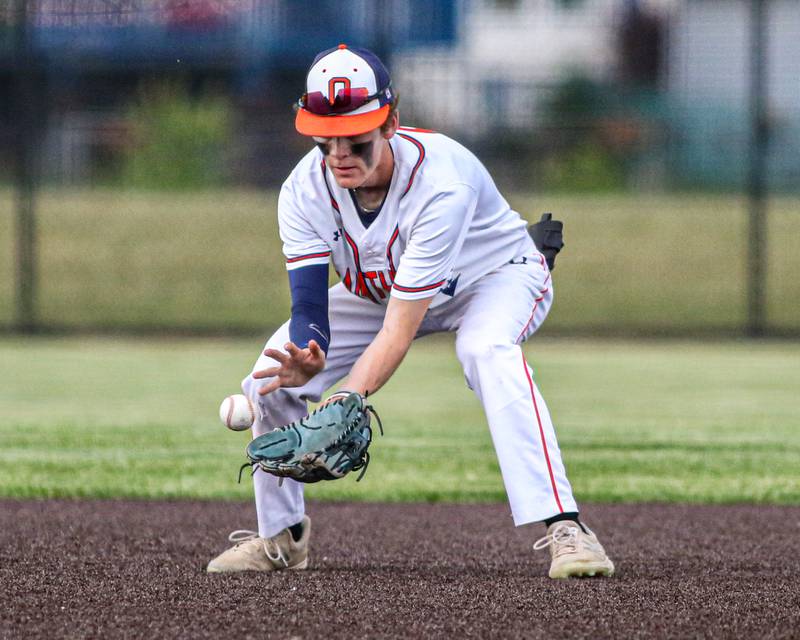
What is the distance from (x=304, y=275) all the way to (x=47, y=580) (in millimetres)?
1224

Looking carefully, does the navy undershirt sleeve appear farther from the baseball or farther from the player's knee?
the player's knee

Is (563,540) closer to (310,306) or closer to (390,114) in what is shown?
(310,306)

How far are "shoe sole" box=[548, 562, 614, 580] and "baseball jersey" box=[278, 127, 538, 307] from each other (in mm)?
945

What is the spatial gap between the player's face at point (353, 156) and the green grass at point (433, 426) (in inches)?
99.0

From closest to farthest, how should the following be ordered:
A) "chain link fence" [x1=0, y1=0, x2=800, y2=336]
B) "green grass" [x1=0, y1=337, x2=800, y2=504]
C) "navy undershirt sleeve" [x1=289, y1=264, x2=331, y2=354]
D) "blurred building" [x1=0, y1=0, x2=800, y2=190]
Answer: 1. "navy undershirt sleeve" [x1=289, y1=264, x2=331, y2=354]
2. "green grass" [x1=0, y1=337, x2=800, y2=504]
3. "chain link fence" [x1=0, y1=0, x2=800, y2=336]
4. "blurred building" [x1=0, y1=0, x2=800, y2=190]

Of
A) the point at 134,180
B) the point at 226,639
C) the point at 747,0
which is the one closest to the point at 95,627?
the point at 226,639

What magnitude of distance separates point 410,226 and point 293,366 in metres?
0.57

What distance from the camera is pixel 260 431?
184 inches

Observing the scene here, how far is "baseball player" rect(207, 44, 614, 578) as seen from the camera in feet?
14.2

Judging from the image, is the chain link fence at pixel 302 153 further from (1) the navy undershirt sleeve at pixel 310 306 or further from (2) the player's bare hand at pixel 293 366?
(2) the player's bare hand at pixel 293 366

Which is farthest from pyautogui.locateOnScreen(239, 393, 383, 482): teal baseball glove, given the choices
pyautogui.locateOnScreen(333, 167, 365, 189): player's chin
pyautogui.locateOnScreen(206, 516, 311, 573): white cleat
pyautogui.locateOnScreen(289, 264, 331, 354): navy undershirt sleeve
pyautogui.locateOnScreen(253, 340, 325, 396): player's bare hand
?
pyautogui.locateOnScreen(333, 167, 365, 189): player's chin

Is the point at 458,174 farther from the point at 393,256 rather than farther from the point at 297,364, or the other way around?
the point at 297,364

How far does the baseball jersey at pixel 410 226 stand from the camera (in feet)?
14.5

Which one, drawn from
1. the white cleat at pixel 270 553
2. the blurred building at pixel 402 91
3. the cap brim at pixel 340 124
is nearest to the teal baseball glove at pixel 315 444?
the white cleat at pixel 270 553
